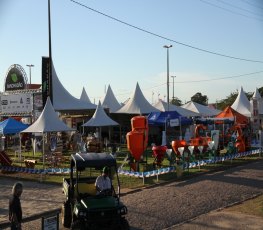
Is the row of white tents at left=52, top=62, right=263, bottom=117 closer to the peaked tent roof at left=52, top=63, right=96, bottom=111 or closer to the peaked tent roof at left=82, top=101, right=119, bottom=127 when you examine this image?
the peaked tent roof at left=52, top=63, right=96, bottom=111

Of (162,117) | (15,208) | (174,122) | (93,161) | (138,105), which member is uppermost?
(138,105)

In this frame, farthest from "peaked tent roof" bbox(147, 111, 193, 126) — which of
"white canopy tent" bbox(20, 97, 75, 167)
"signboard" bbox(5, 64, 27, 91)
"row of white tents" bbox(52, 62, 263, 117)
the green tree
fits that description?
the green tree

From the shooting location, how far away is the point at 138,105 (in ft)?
115

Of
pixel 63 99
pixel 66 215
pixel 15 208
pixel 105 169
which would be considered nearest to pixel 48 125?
pixel 63 99

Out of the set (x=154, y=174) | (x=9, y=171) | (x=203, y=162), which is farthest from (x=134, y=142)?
(x=9, y=171)

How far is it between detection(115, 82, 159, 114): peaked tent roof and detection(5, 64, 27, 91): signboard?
28.4 ft

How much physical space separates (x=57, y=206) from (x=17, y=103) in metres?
21.6

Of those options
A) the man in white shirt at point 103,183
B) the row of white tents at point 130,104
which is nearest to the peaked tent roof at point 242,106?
the row of white tents at point 130,104

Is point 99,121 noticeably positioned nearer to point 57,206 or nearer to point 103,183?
point 57,206

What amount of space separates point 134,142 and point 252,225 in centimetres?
904

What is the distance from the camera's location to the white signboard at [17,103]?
101 feet

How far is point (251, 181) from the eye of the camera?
15102 millimetres

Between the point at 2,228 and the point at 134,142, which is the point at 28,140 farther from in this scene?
the point at 2,228

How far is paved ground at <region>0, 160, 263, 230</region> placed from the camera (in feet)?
31.2
